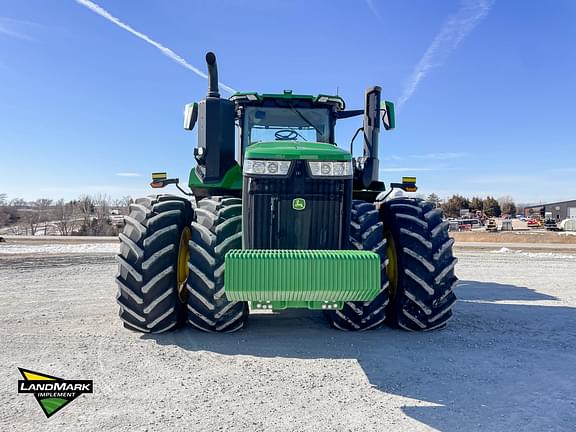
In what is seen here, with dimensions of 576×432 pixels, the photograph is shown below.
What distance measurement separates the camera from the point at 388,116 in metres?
5.64

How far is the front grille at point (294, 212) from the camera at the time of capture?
4.45 meters

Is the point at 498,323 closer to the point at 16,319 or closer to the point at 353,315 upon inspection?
the point at 353,315

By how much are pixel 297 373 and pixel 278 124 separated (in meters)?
3.43

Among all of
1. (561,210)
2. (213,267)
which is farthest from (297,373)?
(561,210)

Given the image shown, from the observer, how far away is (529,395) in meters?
3.38

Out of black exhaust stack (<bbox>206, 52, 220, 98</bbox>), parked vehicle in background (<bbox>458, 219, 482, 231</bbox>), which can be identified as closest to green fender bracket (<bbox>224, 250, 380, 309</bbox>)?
black exhaust stack (<bbox>206, 52, 220, 98</bbox>)

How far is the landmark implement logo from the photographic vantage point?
3.15 meters

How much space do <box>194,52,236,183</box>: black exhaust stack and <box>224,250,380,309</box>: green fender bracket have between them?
1.91 m

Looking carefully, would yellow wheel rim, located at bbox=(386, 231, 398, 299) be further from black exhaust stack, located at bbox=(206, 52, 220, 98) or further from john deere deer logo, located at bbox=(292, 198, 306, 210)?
black exhaust stack, located at bbox=(206, 52, 220, 98)

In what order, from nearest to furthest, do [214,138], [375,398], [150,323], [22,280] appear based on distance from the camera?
1. [375,398]
2. [150,323]
3. [214,138]
4. [22,280]

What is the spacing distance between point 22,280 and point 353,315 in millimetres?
8083

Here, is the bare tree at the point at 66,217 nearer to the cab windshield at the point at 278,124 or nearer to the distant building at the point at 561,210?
the cab windshield at the point at 278,124

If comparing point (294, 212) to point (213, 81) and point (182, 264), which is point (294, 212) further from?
point (213, 81)

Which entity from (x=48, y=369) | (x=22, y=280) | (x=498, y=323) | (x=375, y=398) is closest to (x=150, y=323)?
(x=48, y=369)
